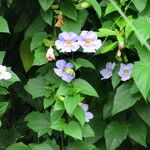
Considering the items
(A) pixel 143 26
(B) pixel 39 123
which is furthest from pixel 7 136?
(A) pixel 143 26

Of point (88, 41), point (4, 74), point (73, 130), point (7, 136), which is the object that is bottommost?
point (7, 136)

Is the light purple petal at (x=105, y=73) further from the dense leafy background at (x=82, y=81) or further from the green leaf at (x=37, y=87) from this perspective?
the green leaf at (x=37, y=87)

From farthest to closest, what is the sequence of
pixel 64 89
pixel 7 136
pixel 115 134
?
pixel 7 136 < pixel 115 134 < pixel 64 89

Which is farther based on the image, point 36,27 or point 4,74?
point 36,27

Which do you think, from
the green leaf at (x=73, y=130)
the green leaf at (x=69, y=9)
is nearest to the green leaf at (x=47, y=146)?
the green leaf at (x=73, y=130)

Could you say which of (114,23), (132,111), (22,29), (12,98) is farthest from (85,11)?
(12,98)

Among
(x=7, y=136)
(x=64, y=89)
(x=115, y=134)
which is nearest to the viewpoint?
(x=64, y=89)

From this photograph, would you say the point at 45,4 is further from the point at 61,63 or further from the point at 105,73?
the point at 105,73
